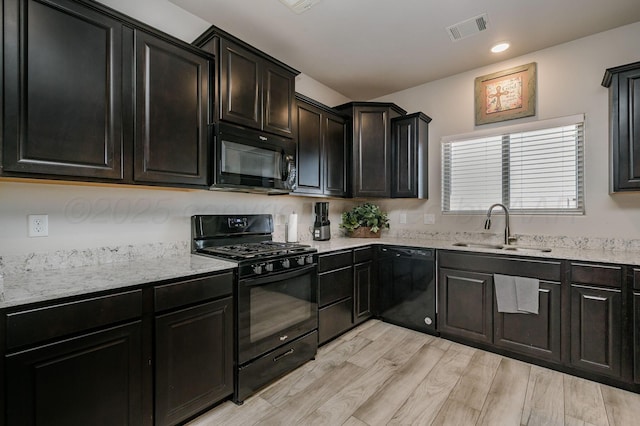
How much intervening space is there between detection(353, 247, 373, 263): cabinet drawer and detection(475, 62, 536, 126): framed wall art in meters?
1.84

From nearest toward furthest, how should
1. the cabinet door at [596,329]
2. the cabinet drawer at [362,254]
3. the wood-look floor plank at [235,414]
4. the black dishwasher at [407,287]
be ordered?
the wood-look floor plank at [235,414], the cabinet door at [596,329], the black dishwasher at [407,287], the cabinet drawer at [362,254]

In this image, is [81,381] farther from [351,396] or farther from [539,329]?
[539,329]

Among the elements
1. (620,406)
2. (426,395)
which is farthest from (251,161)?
(620,406)

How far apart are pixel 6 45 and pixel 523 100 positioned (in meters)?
3.82

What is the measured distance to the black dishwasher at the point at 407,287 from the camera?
2.91 meters

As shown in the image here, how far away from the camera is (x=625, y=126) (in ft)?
7.32

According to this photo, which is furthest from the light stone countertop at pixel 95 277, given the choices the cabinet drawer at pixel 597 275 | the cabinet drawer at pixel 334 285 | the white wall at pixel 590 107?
the white wall at pixel 590 107

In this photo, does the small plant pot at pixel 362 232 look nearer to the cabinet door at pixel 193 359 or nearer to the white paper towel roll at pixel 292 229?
the white paper towel roll at pixel 292 229

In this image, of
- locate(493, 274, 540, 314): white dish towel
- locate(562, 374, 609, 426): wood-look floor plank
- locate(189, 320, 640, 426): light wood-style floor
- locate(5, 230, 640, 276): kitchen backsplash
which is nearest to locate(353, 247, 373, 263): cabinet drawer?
locate(5, 230, 640, 276): kitchen backsplash

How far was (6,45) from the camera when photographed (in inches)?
51.4

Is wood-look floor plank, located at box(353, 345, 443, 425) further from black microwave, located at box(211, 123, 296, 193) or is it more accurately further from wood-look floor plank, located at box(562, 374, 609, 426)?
black microwave, located at box(211, 123, 296, 193)

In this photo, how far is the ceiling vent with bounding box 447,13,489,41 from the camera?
238 cm

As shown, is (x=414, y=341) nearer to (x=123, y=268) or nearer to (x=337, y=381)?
(x=337, y=381)

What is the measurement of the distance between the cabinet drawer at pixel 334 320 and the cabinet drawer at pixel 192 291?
107cm
